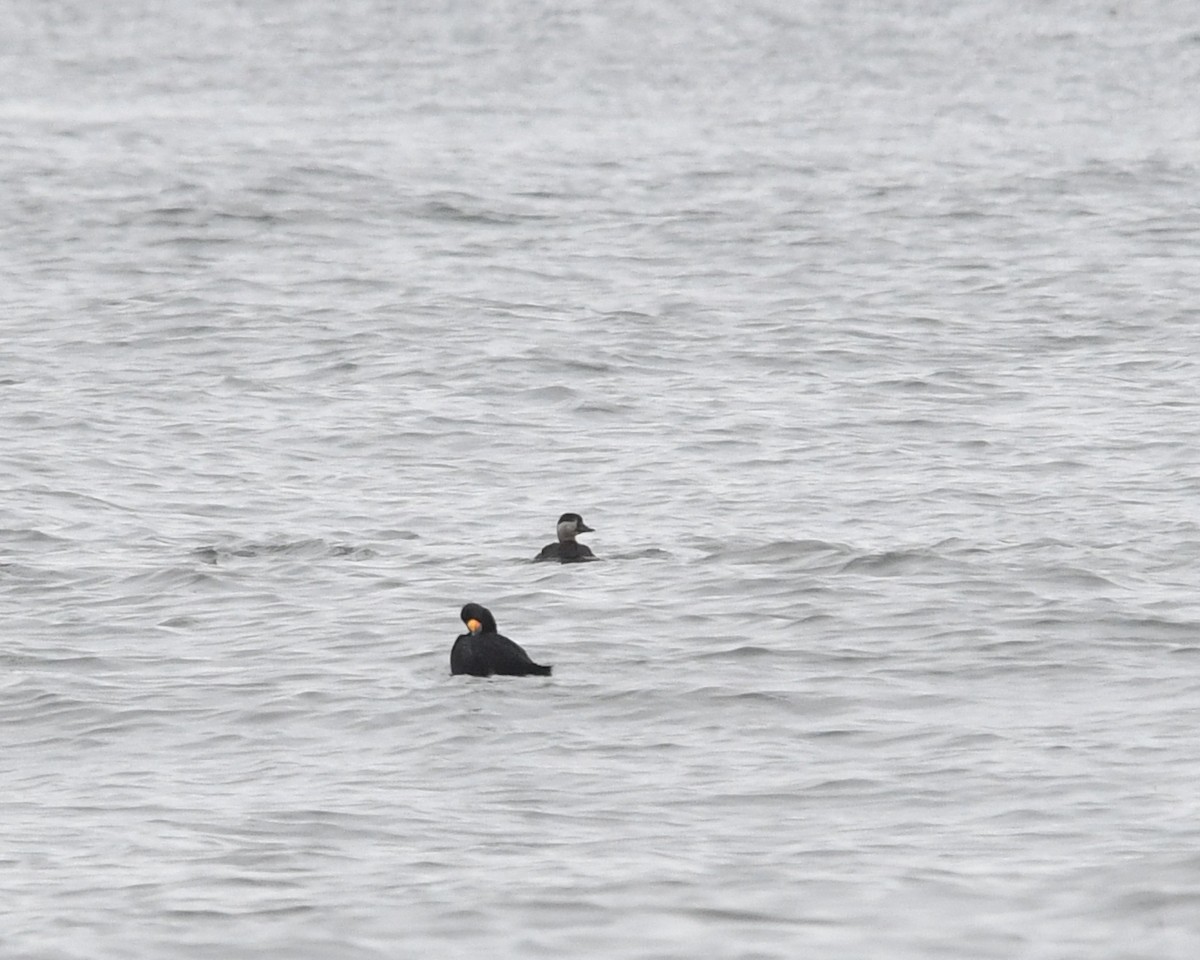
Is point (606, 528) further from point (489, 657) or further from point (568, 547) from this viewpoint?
point (489, 657)

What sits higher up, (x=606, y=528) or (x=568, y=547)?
(x=606, y=528)

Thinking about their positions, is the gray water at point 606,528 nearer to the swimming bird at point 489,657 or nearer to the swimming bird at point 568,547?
the swimming bird at point 489,657

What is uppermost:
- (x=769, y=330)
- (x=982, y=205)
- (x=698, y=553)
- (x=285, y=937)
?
(x=982, y=205)

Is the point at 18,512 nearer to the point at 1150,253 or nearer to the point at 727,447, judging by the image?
the point at 727,447

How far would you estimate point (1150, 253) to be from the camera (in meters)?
31.8

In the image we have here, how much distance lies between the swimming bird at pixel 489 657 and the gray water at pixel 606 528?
130 millimetres

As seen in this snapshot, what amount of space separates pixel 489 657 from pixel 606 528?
514 centimetres

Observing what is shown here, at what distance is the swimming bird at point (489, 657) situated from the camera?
1373cm

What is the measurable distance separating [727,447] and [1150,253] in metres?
12.3

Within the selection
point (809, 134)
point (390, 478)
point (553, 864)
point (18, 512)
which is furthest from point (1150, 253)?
point (553, 864)

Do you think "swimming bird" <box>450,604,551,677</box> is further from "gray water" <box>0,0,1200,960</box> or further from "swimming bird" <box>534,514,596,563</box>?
"swimming bird" <box>534,514,596,563</box>

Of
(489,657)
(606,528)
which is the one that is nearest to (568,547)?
(606,528)

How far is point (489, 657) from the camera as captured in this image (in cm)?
1373

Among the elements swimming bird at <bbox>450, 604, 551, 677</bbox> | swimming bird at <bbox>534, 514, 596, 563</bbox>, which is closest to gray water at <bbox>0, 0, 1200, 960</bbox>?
swimming bird at <bbox>450, 604, 551, 677</bbox>
